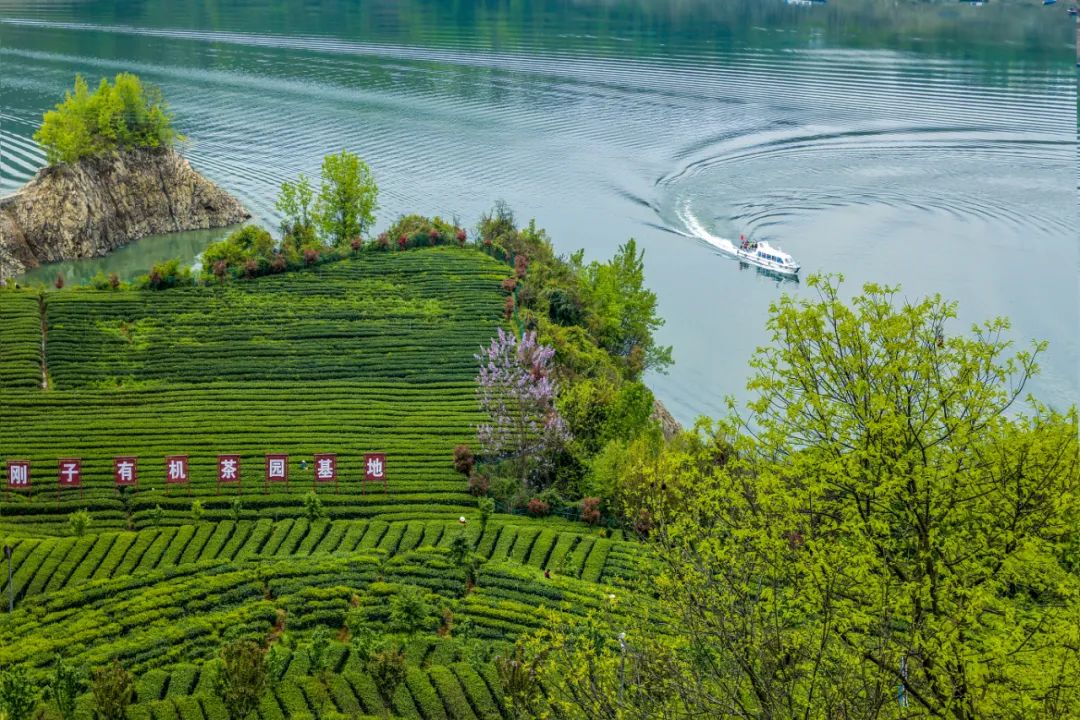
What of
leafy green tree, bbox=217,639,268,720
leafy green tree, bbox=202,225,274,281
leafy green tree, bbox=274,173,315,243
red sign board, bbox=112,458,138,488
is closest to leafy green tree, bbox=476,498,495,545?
red sign board, bbox=112,458,138,488

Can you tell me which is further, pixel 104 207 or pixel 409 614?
pixel 104 207

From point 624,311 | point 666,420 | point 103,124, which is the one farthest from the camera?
point 103,124

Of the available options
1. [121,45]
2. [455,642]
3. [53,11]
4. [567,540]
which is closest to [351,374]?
[567,540]

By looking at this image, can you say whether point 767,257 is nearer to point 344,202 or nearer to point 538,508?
point 344,202

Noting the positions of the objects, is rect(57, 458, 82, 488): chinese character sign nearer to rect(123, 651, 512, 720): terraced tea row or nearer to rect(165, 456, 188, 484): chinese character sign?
rect(165, 456, 188, 484): chinese character sign

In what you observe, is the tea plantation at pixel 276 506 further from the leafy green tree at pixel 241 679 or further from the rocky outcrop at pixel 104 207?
the rocky outcrop at pixel 104 207

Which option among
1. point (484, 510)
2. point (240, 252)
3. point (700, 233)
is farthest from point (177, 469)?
point (700, 233)
